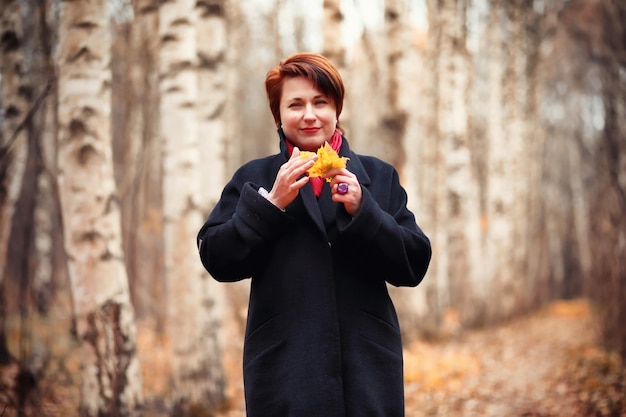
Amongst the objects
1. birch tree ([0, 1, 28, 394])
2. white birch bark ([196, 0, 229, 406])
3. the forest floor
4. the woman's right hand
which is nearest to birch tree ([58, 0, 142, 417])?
the forest floor

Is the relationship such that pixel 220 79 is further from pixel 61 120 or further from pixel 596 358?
pixel 596 358

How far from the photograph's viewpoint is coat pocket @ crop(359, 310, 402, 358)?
2.52 m

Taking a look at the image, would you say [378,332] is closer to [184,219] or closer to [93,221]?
[93,221]

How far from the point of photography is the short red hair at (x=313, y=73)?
2545mm

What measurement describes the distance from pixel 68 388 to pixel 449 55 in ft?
28.3

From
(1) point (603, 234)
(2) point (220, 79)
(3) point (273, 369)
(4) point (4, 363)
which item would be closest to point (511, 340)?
(1) point (603, 234)

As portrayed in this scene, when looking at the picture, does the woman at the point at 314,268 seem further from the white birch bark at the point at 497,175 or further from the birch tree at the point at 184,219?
the white birch bark at the point at 497,175

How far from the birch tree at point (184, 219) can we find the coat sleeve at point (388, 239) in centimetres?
402

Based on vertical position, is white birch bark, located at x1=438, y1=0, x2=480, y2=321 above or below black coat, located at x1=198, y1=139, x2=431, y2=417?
above

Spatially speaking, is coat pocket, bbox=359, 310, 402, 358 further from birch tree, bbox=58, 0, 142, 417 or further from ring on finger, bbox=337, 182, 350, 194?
birch tree, bbox=58, 0, 142, 417

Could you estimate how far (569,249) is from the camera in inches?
821

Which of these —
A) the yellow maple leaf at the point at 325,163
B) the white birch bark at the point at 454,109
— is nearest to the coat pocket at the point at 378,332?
the yellow maple leaf at the point at 325,163

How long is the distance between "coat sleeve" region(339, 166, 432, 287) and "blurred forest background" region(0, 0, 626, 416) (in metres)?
2.78

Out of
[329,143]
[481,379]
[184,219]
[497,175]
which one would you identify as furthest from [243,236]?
[497,175]
